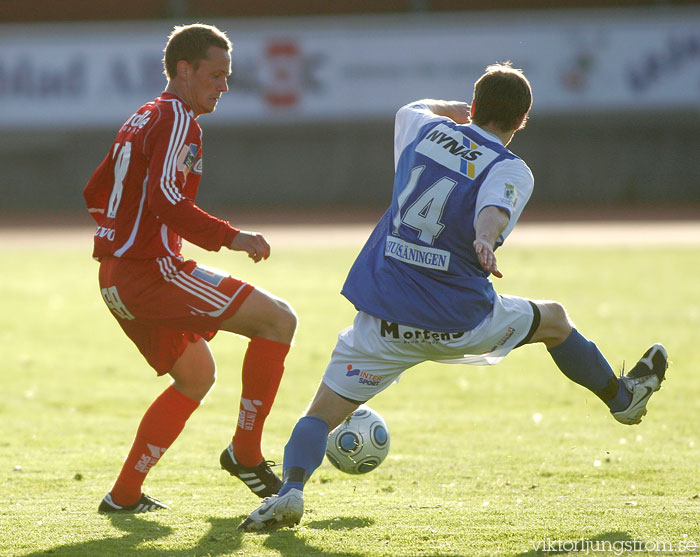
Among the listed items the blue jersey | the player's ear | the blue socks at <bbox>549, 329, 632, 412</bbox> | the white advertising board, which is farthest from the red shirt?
the white advertising board

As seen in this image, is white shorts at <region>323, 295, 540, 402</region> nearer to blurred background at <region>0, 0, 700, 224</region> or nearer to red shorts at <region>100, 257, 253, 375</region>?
red shorts at <region>100, 257, 253, 375</region>

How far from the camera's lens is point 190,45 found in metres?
4.62

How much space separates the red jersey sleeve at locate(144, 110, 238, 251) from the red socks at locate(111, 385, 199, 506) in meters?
0.91

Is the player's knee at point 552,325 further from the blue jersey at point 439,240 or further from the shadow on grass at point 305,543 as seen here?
the shadow on grass at point 305,543

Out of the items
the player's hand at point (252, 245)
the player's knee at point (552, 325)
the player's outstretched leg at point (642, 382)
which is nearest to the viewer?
the player's hand at point (252, 245)

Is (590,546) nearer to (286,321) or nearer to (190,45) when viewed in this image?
(286,321)

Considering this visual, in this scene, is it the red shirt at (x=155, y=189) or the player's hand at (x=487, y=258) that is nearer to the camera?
the player's hand at (x=487, y=258)

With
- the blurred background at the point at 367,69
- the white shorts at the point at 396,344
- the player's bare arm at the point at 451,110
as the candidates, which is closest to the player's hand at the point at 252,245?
the white shorts at the point at 396,344

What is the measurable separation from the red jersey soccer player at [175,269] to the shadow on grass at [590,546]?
1444mm

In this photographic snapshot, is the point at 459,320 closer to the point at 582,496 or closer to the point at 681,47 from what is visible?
the point at 582,496

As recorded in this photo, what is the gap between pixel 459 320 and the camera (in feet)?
14.2

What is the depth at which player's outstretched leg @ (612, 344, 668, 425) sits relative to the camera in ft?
15.9

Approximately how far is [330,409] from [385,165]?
936 inches

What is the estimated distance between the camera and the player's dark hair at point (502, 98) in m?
4.34
